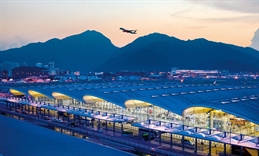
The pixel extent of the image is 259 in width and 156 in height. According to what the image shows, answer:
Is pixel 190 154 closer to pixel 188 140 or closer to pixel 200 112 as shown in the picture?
pixel 188 140

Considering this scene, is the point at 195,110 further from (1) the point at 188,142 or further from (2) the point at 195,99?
(2) the point at 195,99

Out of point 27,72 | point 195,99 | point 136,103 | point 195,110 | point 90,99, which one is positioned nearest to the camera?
point 195,110

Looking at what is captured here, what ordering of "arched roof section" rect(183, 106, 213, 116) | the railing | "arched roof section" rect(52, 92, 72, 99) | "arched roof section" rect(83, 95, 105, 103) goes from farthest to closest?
"arched roof section" rect(52, 92, 72, 99) → "arched roof section" rect(83, 95, 105, 103) → "arched roof section" rect(183, 106, 213, 116) → the railing

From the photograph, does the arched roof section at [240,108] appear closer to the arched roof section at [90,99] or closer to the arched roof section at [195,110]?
the arched roof section at [195,110]

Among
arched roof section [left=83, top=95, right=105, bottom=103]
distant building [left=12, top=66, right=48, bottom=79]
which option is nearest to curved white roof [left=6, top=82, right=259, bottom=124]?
arched roof section [left=83, top=95, right=105, bottom=103]

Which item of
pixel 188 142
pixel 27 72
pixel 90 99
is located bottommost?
pixel 188 142

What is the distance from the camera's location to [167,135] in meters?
24.2

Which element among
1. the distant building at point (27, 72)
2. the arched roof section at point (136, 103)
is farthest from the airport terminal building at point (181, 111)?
the distant building at point (27, 72)

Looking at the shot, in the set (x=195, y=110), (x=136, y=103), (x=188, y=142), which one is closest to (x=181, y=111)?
(x=195, y=110)

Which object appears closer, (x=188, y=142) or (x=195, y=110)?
(x=188, y=142)

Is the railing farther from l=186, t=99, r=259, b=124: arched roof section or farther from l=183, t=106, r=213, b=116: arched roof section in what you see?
l=183, t=106, r=213, b=116: arched roof section

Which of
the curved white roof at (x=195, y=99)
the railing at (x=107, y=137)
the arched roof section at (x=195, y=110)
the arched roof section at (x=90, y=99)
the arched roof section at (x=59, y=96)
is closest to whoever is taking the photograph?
the railing at (x=107, y=137)

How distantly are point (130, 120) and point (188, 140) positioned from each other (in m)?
5.91

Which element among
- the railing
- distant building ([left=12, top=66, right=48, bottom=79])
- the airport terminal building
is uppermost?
distant building ([left=12, top=66, right=48, bottom=79])
